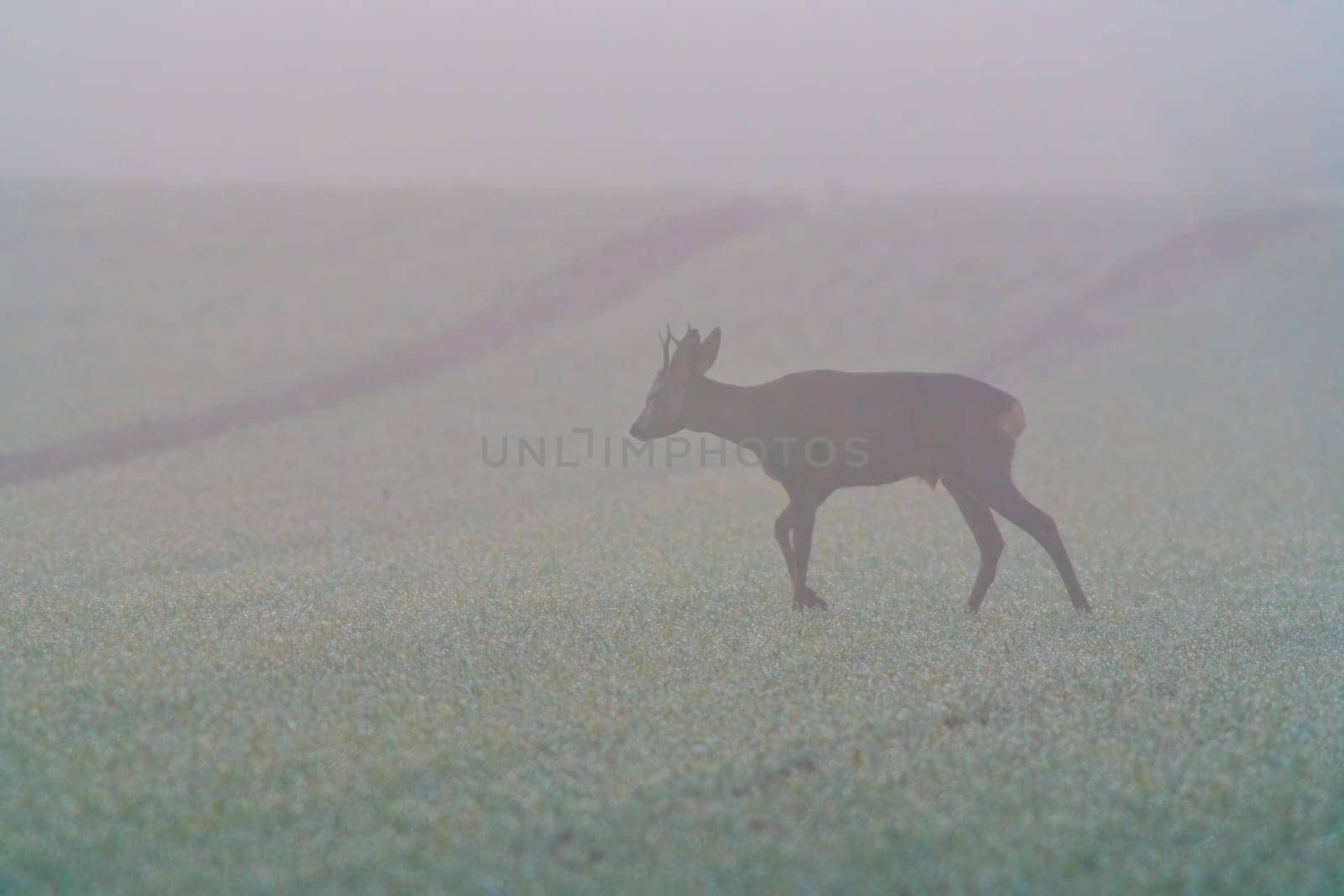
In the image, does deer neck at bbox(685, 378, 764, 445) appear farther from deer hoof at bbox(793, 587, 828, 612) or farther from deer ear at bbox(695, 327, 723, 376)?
deer hoof at bbox(793, 587, 828, 612)

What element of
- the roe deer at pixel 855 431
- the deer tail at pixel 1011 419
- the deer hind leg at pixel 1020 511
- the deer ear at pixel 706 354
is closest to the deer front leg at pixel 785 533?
the roe deer at pixel 855 431

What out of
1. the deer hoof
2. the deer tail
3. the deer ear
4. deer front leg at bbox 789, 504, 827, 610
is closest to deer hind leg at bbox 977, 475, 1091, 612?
the deer tail

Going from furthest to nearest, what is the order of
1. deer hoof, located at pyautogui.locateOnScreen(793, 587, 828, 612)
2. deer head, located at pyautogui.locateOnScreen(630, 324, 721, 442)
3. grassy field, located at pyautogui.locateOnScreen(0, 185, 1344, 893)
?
deer hoof, located at pyautogui.locateOnScreen(793, 587, 828, 612)
deer head, located at pyautogui.locateOnScreen(630, 324, 721, 442)
grassy field, located at pyautogui.locateOnScreen(0, 185, 1344, 893)

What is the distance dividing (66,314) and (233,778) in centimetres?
639

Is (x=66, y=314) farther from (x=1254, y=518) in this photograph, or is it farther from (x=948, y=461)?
(x=1254, y=518)

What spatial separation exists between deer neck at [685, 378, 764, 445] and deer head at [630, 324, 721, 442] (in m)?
0.04

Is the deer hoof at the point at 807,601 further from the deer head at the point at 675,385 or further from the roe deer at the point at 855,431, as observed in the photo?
the deer head at the point at 675,385

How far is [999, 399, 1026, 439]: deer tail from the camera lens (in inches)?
193

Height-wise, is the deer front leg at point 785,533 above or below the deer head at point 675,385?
below

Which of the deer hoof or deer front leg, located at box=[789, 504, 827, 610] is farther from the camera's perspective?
the deer hoof

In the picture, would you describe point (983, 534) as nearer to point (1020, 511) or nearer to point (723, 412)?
point (1020, 511)

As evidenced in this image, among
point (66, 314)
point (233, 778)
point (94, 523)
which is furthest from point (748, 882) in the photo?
point (66, 314)

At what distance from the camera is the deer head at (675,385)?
501 cm

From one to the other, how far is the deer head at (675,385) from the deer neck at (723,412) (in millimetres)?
35
